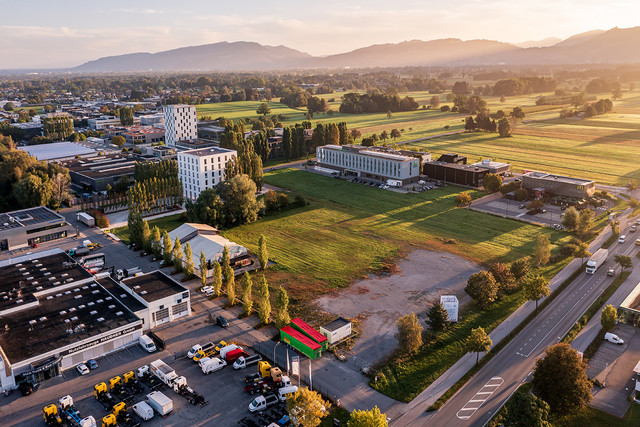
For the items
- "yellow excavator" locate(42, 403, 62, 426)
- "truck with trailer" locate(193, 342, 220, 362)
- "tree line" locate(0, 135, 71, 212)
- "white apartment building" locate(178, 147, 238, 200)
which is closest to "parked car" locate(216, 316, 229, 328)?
"truck with trailer" locate(193, 342, 220, 362)

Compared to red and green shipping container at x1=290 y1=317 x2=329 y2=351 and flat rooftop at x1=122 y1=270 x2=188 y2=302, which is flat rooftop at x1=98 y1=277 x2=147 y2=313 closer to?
flat rooftop at x1=122 y1=270 x2=188 y2=302

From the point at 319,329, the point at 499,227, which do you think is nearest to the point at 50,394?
the point at 319,329

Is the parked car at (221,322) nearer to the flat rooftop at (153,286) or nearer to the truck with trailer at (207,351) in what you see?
the truck with trailer at (207,351)

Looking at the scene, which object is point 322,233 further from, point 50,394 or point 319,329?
point 50,394

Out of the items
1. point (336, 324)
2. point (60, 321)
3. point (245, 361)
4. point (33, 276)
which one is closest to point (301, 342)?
point (336, 324)

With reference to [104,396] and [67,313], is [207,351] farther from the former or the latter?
[67,313]

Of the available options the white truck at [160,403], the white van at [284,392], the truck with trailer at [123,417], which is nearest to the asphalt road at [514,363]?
the white van at [284,392]
